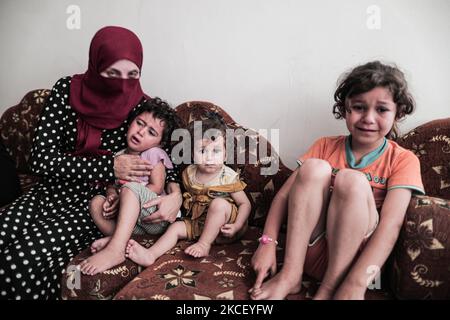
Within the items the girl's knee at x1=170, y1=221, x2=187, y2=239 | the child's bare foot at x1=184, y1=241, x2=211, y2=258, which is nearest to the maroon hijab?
the girl's knee at x1=170, y1=221, x2=187, y2=239

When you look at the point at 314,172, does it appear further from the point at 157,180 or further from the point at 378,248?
the point at 157,180

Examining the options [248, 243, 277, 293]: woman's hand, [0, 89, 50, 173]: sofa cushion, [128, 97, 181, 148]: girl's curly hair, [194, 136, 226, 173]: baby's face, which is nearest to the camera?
[248, 243, 277, 293]: woman's hand

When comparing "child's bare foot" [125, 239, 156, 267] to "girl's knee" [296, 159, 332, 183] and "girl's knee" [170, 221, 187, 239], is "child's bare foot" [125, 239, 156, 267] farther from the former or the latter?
"girl's knee" [296, 159, 332, 183]

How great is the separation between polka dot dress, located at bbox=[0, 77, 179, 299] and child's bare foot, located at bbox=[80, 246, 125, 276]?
112 millimetres

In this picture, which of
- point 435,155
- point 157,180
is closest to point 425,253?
point 435,155

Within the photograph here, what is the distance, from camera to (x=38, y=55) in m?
2.04

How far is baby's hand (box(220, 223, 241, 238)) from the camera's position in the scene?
131 centimetres

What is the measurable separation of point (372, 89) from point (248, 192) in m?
0.66

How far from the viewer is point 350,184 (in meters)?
1.03

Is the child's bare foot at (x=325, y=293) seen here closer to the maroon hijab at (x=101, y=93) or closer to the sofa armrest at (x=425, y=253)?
the sofa armrest at (x=425, y=253)

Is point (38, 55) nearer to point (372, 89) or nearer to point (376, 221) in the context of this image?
point (372, 89)

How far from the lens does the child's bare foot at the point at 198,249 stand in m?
1.24

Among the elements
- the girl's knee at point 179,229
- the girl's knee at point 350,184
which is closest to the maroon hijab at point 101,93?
the girl's knee at point 179,229
